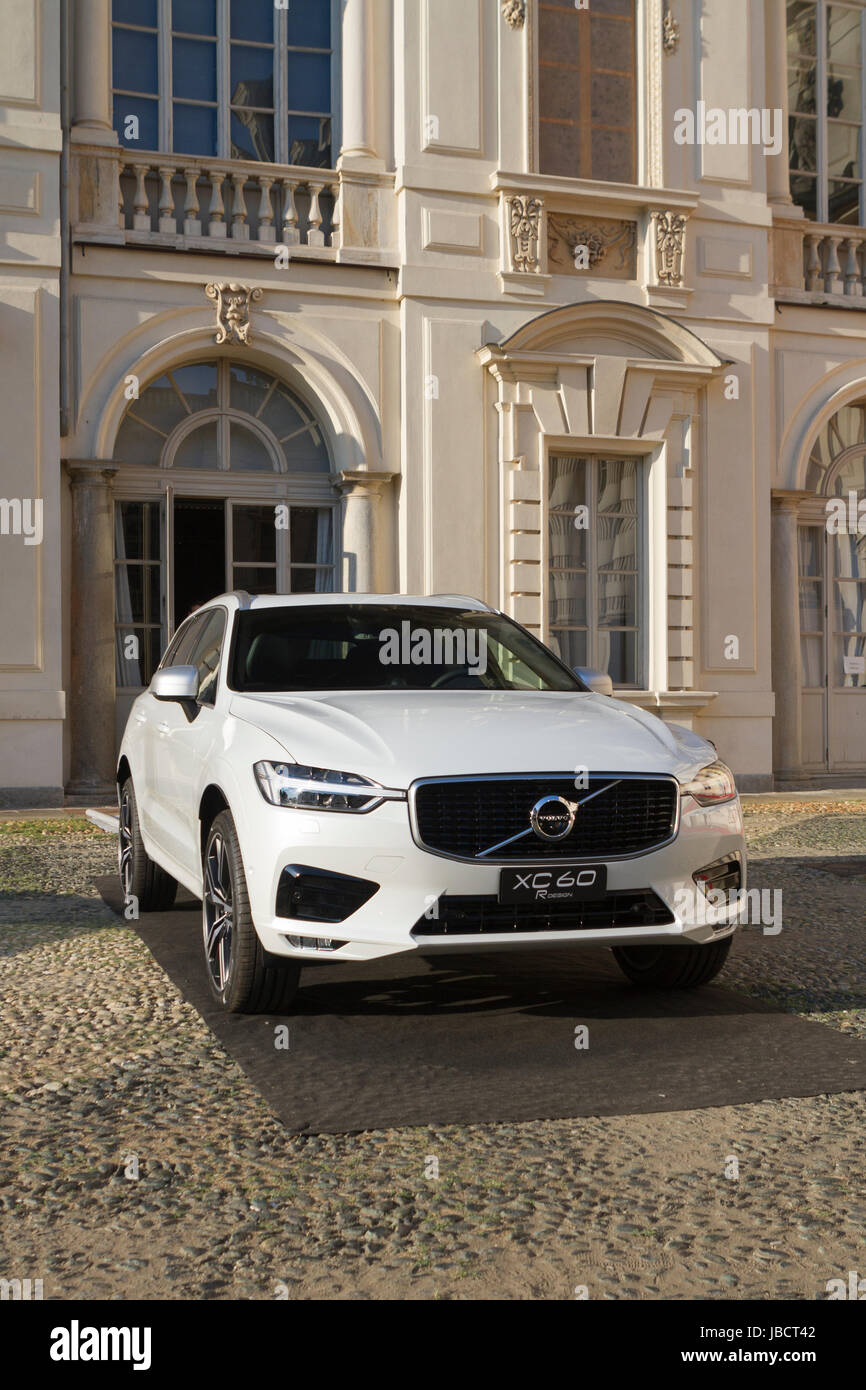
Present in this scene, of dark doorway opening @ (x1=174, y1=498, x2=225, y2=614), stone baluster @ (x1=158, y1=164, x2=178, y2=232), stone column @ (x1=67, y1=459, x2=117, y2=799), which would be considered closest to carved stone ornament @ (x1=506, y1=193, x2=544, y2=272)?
stone baluster @ (x1=158, y1=164, x2=178, y2=232)

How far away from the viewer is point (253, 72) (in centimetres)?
1453

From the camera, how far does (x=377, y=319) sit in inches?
566

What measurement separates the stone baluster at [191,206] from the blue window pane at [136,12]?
1673mm

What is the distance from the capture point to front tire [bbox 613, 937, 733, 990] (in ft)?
17.5

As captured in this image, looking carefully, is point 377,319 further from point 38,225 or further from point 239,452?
point 38,225

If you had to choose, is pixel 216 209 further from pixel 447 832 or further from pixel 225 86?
pixel 447 832

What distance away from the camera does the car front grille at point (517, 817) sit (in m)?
4.59

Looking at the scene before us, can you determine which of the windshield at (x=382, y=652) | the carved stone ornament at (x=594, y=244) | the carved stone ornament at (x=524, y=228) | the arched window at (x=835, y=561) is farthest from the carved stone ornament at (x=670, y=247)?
the windshield at (x=382, y=652)

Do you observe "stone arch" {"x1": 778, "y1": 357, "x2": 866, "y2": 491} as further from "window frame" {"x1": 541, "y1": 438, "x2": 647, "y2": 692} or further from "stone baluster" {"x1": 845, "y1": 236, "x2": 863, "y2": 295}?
"window frame" {"x1": 541, "y1": 438, "x2": 647, "y2": 692}

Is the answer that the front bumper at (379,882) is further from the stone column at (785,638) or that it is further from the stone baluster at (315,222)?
the stone column at (785,638)

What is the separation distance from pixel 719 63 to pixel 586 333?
345 cm

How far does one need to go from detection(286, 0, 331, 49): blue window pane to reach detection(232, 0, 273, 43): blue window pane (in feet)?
0.71
